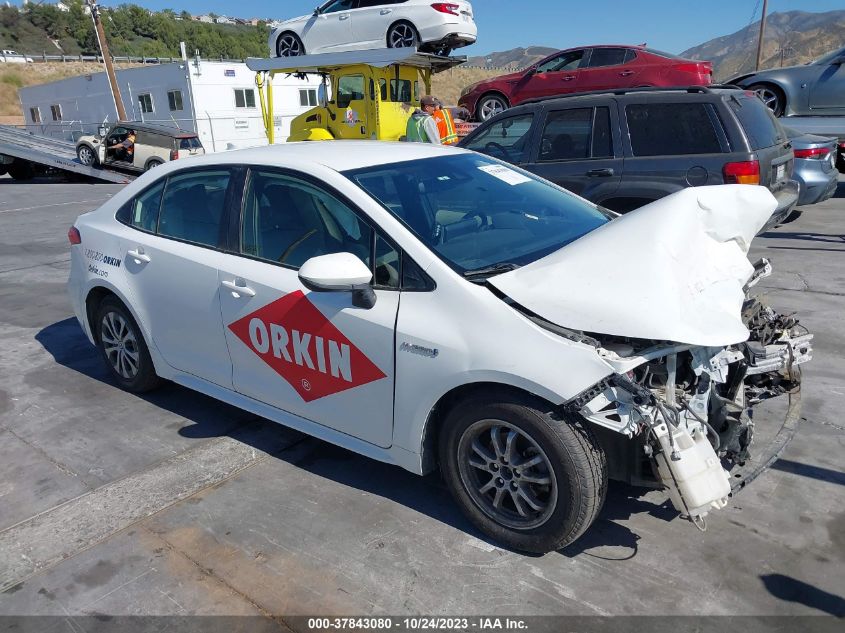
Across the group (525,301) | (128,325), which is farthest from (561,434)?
(128,325)

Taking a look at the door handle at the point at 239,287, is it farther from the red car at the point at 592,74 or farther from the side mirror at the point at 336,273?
the red car at the point at 592,74

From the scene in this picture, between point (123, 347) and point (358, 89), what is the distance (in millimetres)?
9879

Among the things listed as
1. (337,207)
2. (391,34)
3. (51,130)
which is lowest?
(51,130)

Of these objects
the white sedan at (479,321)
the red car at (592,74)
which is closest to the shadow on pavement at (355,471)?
the white sedan at (479,321)

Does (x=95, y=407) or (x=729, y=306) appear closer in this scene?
(x=729, y=306)

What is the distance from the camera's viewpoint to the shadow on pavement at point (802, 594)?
2.48 meters

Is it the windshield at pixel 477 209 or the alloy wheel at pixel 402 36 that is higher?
the alloy wheel at pixel 402 36

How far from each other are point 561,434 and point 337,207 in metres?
1.56

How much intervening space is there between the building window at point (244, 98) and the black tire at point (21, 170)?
333 inches

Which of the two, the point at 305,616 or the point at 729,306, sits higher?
the point at 729,306

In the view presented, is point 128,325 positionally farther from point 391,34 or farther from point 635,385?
point 391,34

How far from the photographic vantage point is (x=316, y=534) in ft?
10.0

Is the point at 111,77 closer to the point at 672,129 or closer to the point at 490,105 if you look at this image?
the point at 490,105

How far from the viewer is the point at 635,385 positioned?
243 cm
